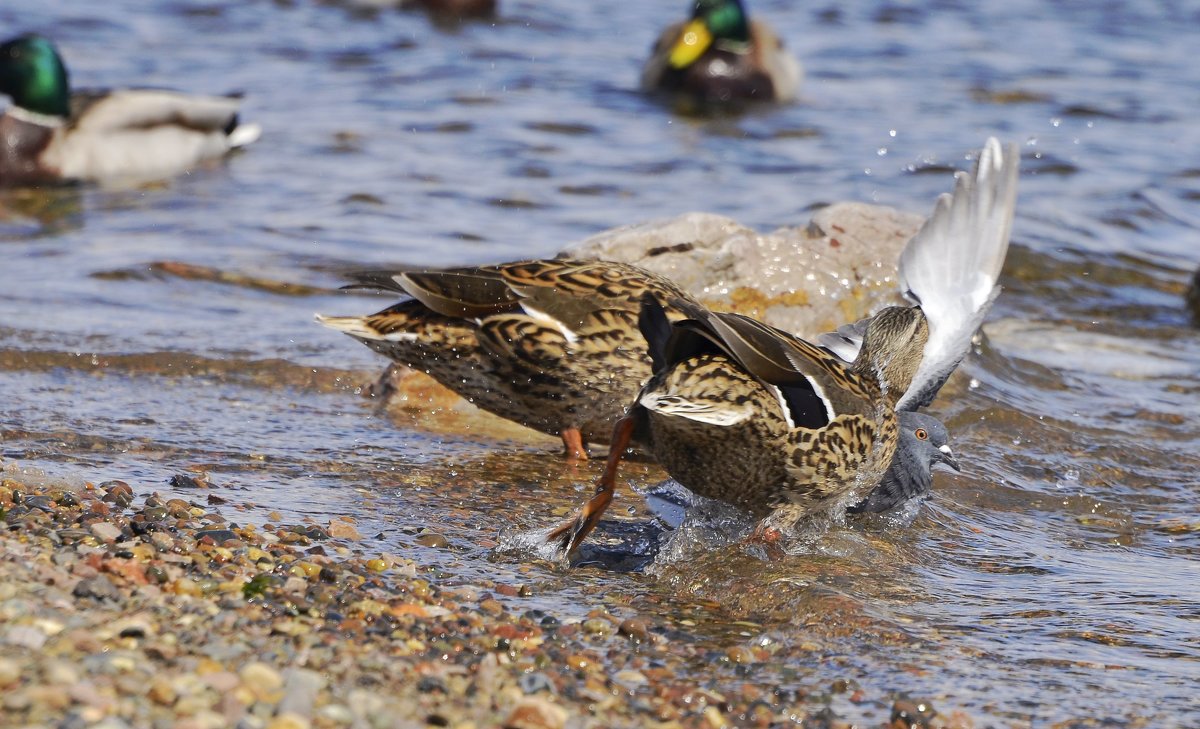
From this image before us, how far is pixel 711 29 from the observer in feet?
56.6

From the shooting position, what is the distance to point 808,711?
11.8 feet

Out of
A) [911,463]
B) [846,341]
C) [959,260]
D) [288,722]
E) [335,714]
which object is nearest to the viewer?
[288,722]

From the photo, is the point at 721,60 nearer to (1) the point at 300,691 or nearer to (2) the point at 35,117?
(2) the point at 35,117

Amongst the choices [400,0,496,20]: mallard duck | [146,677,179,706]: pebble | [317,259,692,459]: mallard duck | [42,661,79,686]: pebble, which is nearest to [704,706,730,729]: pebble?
[146,677,179,706]: pebble

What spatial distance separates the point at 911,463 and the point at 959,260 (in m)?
1.30

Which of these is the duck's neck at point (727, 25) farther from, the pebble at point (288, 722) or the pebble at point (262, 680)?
the pebble at point (288, 722)

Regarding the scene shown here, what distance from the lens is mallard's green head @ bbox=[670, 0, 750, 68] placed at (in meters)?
16.9

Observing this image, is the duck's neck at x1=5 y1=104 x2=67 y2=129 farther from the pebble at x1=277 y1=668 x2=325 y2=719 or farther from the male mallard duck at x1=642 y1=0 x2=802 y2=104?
the pebble at x1=277 y1=668 x2=325 y2=719

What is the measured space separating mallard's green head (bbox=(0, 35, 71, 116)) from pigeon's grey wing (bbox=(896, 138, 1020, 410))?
30.7 feet

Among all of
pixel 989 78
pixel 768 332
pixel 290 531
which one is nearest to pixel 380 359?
pixel 290 531

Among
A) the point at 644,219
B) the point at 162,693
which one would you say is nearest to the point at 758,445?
the point at 162,693

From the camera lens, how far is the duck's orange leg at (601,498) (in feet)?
14.8

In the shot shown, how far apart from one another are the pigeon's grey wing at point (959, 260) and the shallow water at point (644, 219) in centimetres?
51

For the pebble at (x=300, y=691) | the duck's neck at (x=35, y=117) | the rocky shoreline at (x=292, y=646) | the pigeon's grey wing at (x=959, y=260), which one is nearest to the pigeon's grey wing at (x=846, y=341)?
the pigeon's grey wing at (x=959, y=260)
